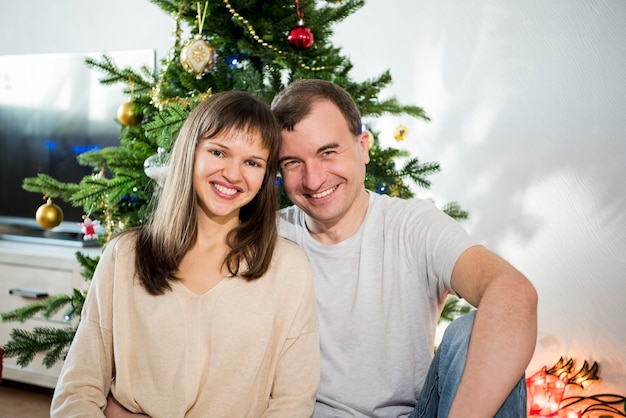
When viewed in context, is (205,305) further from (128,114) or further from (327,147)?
(128,114)

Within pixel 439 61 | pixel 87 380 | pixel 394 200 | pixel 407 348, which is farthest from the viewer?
pixel 439 61

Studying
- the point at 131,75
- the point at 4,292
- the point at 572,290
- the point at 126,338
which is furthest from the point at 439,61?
the point at 4,292

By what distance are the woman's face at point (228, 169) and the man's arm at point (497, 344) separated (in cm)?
59

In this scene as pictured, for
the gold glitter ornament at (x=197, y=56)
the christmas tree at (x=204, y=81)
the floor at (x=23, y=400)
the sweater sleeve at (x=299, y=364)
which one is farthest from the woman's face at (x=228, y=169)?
the floor at (x=23, y=400)

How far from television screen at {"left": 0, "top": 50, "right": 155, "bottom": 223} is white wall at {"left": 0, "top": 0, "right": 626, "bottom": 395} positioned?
1371 mm

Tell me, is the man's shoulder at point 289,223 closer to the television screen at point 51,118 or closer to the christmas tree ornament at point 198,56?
the christmas tree ornament at point 198,56

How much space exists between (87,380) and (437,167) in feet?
4.42

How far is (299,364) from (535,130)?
1.76 metres

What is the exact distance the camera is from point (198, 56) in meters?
1.82

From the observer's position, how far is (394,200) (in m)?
1.57

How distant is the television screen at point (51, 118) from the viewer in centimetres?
331

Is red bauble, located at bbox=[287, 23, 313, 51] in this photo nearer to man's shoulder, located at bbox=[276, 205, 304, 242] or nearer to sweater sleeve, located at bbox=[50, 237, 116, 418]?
man's shoulder, located at bbox=[276, 205, 304, 242]

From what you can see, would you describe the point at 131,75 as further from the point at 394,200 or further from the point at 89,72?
the point at 89,72

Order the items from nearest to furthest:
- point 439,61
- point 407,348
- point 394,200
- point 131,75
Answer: point 407,348 → point 394,200 → point 131,75 → point 439,61
